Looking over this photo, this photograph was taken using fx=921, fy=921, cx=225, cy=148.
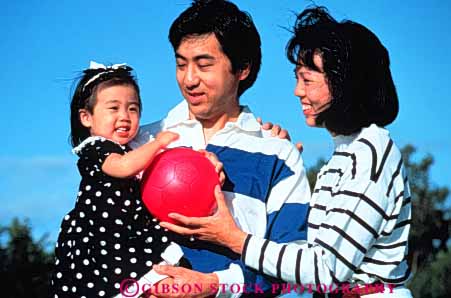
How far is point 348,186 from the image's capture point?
16.1 feet

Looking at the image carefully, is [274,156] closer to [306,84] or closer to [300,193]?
[300,193]

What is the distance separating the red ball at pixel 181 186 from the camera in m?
5.50

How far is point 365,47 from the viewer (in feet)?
17.1

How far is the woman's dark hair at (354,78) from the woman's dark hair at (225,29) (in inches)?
35.8

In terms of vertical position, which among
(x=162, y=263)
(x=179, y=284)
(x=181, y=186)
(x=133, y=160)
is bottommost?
(x=179, y=284)

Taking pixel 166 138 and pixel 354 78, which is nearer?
pixel 354 78

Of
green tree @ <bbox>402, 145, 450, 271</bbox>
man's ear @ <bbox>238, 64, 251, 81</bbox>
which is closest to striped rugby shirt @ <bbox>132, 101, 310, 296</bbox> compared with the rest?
man's ear @ <bbox>238, 64, 251, 81</bbox>

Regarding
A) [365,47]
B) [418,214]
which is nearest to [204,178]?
[365,47]

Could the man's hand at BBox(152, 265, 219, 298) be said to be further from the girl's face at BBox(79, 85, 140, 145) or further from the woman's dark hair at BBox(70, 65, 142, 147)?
the woman's dark hair at BBox(70, 65, 142, 147)

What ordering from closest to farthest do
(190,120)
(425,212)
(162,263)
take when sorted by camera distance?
(162,263)
(190,120)
(425,212)

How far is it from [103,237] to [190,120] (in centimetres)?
110

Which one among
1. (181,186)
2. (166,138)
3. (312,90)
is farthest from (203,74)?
(312,90)

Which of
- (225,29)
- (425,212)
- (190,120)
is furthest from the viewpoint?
(425,212)

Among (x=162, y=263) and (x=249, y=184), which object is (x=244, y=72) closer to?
(x=249, y=184)
